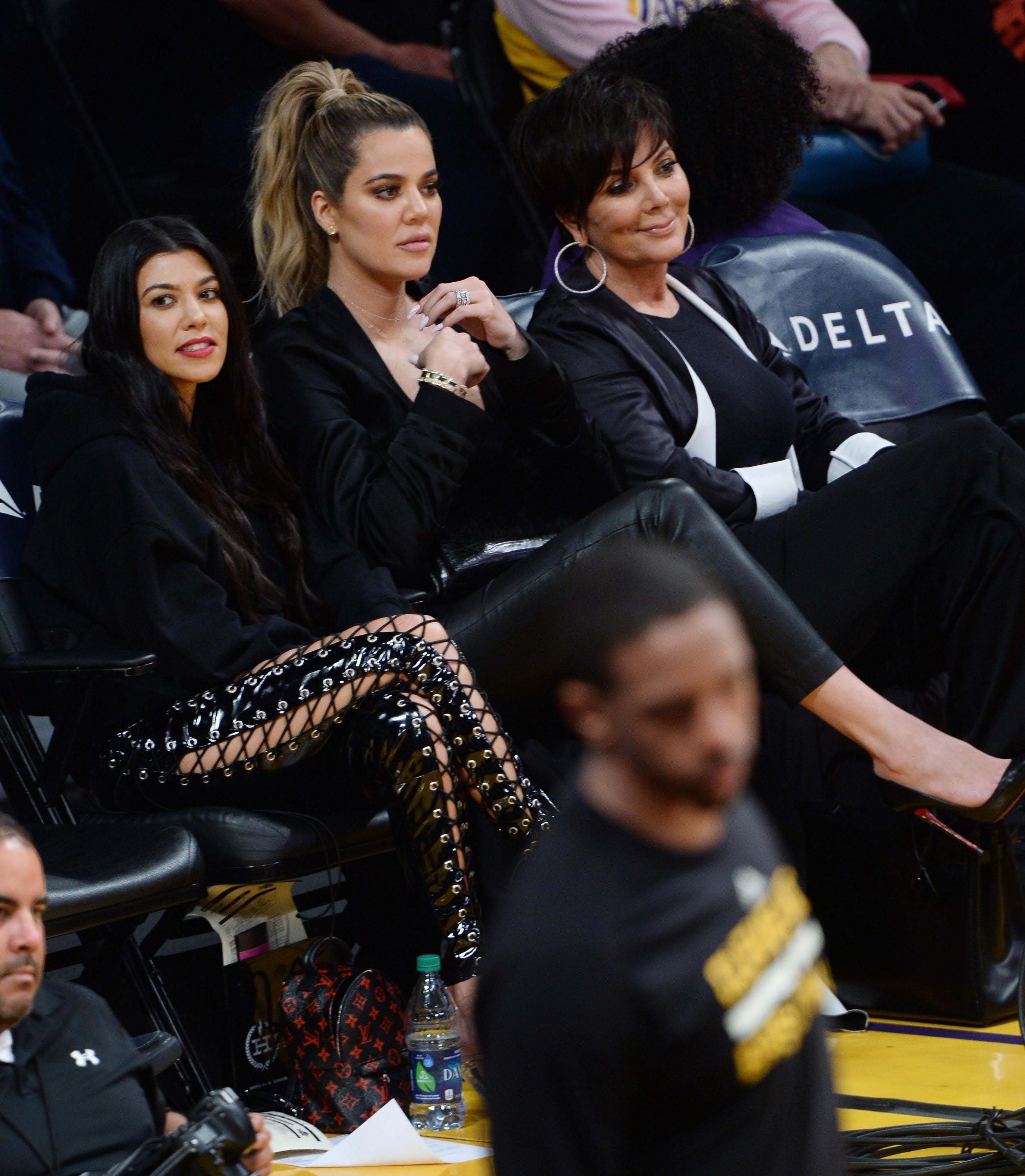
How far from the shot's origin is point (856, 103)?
3887 millimetres

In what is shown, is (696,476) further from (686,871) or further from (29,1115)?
(686,871)

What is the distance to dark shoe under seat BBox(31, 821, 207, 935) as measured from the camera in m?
1.83

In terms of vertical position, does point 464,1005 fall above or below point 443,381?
below

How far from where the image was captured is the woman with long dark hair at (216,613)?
2.08m

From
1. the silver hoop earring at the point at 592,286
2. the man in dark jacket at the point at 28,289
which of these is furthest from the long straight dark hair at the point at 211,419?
the silver hoop earring at the point at 592,286

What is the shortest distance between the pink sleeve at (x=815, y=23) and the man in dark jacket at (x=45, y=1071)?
310 centimetres

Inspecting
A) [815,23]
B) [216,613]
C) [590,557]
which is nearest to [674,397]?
[590,557]

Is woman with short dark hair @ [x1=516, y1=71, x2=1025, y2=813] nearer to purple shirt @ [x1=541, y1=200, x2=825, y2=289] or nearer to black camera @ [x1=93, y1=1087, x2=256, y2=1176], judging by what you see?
purple shirt @ [x1=541, y1=200, x2=825, y2=289]

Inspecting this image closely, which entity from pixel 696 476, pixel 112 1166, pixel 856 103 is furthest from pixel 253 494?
pixel 856 103

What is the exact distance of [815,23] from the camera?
157 inches

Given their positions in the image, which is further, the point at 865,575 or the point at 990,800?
the point at 865,575

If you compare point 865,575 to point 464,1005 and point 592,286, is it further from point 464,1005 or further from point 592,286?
point 464,1005

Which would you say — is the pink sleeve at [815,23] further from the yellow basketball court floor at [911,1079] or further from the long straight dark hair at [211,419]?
the yellow basketball court floor at [911,1079]

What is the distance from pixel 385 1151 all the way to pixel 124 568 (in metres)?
0.82
